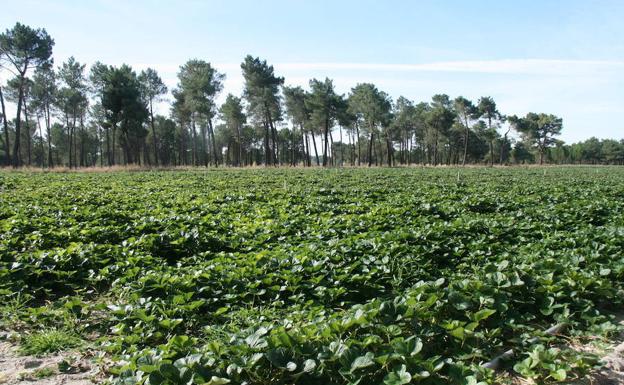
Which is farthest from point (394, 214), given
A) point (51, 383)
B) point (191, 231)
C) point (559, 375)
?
point (51, 383)

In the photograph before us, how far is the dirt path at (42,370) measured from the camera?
3.35 m

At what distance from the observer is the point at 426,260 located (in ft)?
20.3

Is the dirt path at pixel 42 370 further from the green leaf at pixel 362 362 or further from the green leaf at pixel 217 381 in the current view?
the green leaf at pixel 362 362

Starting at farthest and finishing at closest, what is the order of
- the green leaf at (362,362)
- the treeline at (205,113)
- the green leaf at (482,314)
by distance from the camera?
1. the treeline at (205,113)
2. the green leaf at (482,314)
3. the green leaf at (362,362)

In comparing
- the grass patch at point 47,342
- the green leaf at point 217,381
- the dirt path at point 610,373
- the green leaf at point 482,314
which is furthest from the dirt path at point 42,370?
the dirt path at point 610,373

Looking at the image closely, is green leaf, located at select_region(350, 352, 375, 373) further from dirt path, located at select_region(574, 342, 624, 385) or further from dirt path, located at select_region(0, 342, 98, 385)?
dirt path, located at select_region(0, 342, 98, 385)

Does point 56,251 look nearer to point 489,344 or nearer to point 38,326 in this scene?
point 38,326

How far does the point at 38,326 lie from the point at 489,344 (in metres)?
4.53

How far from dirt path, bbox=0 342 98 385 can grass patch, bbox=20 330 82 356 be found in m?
0.08

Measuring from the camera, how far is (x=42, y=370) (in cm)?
347

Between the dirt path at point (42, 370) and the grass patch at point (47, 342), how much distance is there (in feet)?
0.26

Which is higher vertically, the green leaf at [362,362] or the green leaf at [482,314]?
the green leaf at [482,314]

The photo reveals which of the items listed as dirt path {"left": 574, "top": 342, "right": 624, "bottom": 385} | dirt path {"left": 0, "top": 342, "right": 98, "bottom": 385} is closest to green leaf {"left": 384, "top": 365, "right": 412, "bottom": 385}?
dirt path {"left": 574, "top": 342, "right": 624, "bottom": 385}

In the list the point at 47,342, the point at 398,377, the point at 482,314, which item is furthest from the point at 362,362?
the point at 47,342
